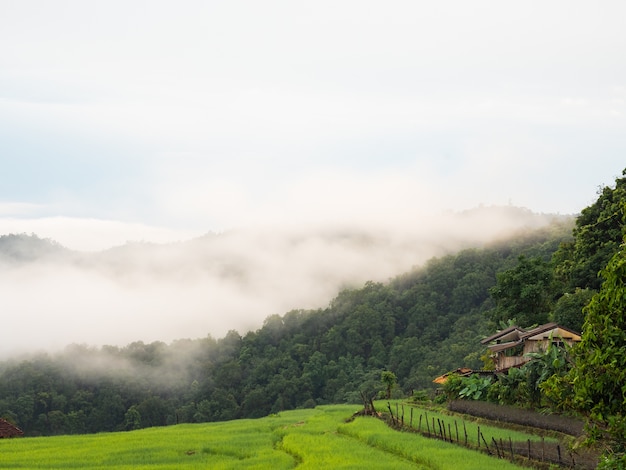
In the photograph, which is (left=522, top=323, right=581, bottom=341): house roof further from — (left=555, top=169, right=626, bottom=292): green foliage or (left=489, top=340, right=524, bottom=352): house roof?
(left=555, top=169, right=626, bottom=292): green foliage

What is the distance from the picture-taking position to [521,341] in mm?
42656

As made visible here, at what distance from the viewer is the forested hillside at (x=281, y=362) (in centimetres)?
8631

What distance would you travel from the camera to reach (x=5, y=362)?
10581 centimetres

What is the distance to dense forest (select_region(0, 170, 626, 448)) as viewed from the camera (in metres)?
86.1

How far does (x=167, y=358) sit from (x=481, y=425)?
275ft

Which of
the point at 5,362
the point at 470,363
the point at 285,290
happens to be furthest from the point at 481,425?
the point at 285,290

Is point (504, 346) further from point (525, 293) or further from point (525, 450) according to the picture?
point (525, 450)

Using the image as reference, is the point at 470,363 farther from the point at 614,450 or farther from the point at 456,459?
the point at 614,450

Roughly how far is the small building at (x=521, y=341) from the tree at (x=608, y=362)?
85.4 ft

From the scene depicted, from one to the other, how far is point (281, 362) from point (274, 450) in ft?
222

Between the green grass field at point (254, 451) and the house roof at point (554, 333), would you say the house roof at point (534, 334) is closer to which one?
the house roof at point (554, 333)

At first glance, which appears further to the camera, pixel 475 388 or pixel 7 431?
pixel 7 431

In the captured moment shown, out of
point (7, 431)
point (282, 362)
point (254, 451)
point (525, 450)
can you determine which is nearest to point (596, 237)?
point (525, 450)

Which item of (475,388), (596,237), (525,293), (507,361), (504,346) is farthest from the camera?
(525,293)
